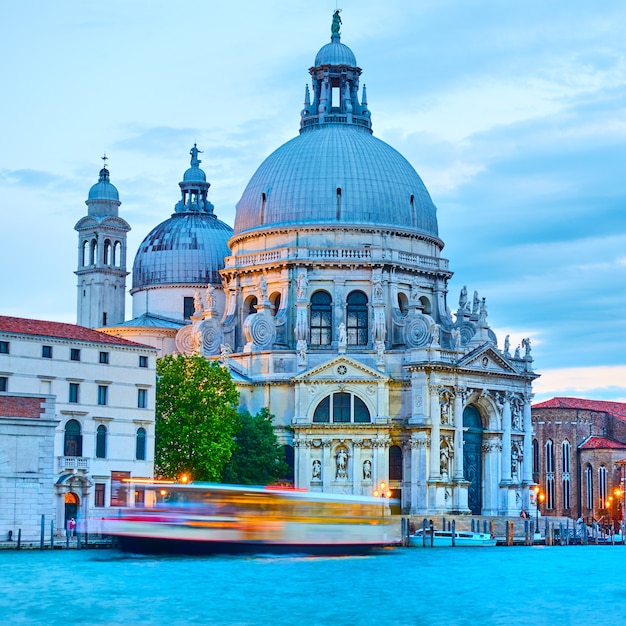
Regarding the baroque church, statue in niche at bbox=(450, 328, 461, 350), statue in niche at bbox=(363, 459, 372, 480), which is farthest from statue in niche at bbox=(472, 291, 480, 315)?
statue in niche at bbox=(363, 459, 372, 480)

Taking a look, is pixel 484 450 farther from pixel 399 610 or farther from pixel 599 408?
pixel 399 610

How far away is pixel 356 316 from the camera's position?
8400cm

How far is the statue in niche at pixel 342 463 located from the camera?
7900 centimetres

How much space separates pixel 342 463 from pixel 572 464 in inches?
1092

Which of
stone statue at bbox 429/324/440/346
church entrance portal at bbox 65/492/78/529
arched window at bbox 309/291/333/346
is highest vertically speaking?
arched window at bbox 309/291/333/346

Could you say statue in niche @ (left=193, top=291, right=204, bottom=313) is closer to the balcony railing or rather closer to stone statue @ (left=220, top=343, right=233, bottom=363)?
stone statue @ (left=220, top=343, right=233, bottom=363)

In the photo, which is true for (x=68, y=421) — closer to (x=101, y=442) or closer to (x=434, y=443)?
(x=101, y=442)

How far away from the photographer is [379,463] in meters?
78.8

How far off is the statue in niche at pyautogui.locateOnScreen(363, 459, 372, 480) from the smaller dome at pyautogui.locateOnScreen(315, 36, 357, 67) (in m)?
22.6

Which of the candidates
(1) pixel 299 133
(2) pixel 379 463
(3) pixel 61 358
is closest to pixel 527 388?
(2) pixel 379 463

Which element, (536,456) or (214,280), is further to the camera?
(536,456)

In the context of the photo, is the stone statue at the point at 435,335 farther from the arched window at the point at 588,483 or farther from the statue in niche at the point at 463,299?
the arched window at the point at 588,483

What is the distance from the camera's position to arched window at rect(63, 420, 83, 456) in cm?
6262

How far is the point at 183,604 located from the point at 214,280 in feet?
159
